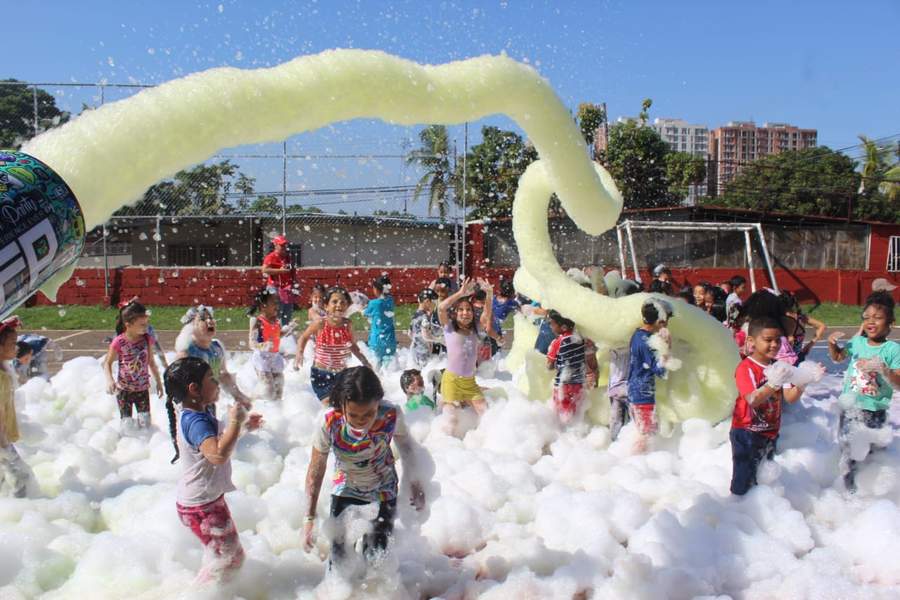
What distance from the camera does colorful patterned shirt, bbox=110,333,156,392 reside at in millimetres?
6504

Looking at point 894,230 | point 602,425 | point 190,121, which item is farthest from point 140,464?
point 894,230

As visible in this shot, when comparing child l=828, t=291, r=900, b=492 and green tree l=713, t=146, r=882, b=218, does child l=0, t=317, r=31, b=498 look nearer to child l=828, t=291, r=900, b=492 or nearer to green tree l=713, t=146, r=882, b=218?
child l=828, t=291, r=900, b=492

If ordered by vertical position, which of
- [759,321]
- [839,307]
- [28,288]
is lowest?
[839,307]

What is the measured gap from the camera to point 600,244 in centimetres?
1959

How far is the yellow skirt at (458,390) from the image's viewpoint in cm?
686

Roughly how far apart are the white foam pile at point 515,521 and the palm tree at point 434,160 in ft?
27.0

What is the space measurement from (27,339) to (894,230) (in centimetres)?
2459

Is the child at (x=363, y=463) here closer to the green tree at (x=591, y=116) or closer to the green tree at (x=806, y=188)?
the green tree at (x=591, y=116)

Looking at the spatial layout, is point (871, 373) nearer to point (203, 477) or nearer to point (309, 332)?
point (203, 477)

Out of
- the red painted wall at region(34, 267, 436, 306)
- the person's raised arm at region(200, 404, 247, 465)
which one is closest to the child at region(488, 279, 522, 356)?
the person's raised arm at region(200, 404, 247, 465)

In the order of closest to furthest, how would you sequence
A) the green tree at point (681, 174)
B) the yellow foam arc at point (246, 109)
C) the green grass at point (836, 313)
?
the yellow foam arc at point (246, 109)
the green grass at point (836, 313)
the green tree at point (681, 174)

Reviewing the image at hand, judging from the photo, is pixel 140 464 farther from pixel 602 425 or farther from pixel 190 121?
pixel 190 121

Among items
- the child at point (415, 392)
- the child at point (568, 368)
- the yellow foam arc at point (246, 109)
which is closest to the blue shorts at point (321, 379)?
the child at point (415, 392)

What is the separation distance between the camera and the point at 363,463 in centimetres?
380
